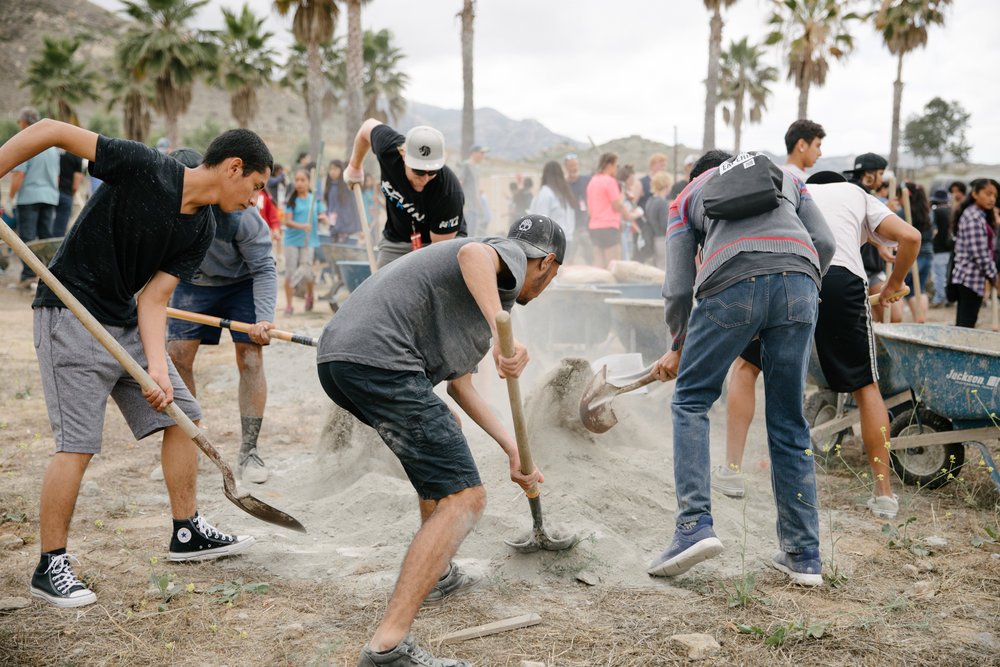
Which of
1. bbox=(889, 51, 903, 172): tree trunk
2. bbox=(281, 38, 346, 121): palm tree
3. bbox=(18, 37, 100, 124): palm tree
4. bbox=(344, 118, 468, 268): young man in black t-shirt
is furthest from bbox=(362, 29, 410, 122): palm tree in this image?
bbox=(344, 118, 468, 268): young man in black t-shirt

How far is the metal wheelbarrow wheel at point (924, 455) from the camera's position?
13.6ft

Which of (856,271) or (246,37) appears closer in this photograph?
(856,271)

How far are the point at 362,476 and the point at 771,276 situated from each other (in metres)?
2.47

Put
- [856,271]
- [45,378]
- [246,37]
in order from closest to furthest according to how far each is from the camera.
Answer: [45,378]
[856,271]
[246,37]

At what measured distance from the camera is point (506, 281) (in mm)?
2402

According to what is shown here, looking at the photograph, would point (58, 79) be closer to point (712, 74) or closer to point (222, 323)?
point (712, 74)

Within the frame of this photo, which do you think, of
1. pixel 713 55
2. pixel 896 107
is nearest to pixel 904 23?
pixel 896 107

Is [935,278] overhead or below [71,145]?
below

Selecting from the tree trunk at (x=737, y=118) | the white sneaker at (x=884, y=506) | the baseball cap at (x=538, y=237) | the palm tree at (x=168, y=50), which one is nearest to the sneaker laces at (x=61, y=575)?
the baseball cap at (x=538, y=237)

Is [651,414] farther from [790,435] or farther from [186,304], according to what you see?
[186,304]

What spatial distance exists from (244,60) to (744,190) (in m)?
27.7

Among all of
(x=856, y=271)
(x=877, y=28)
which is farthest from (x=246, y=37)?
(x=856, y=271)

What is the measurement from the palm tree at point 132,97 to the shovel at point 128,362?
24073 millimetres

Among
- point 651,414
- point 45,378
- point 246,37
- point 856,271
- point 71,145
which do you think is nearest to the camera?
point 71,145
